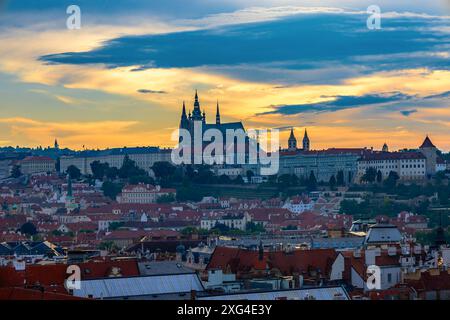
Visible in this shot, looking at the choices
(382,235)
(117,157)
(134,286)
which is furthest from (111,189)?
(134,286)

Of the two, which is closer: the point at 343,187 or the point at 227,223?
the point at 227,223

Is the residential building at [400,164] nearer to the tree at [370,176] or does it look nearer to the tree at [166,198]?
the tree at [370,176]

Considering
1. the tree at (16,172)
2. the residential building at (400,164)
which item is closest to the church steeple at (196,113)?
the residential building at (400,164)

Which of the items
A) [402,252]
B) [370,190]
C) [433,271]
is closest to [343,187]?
[370,190]

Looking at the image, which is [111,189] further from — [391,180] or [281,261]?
[281,261]

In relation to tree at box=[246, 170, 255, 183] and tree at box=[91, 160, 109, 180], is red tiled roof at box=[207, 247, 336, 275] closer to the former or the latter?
tree at box=[246, 170, 255, 183]
